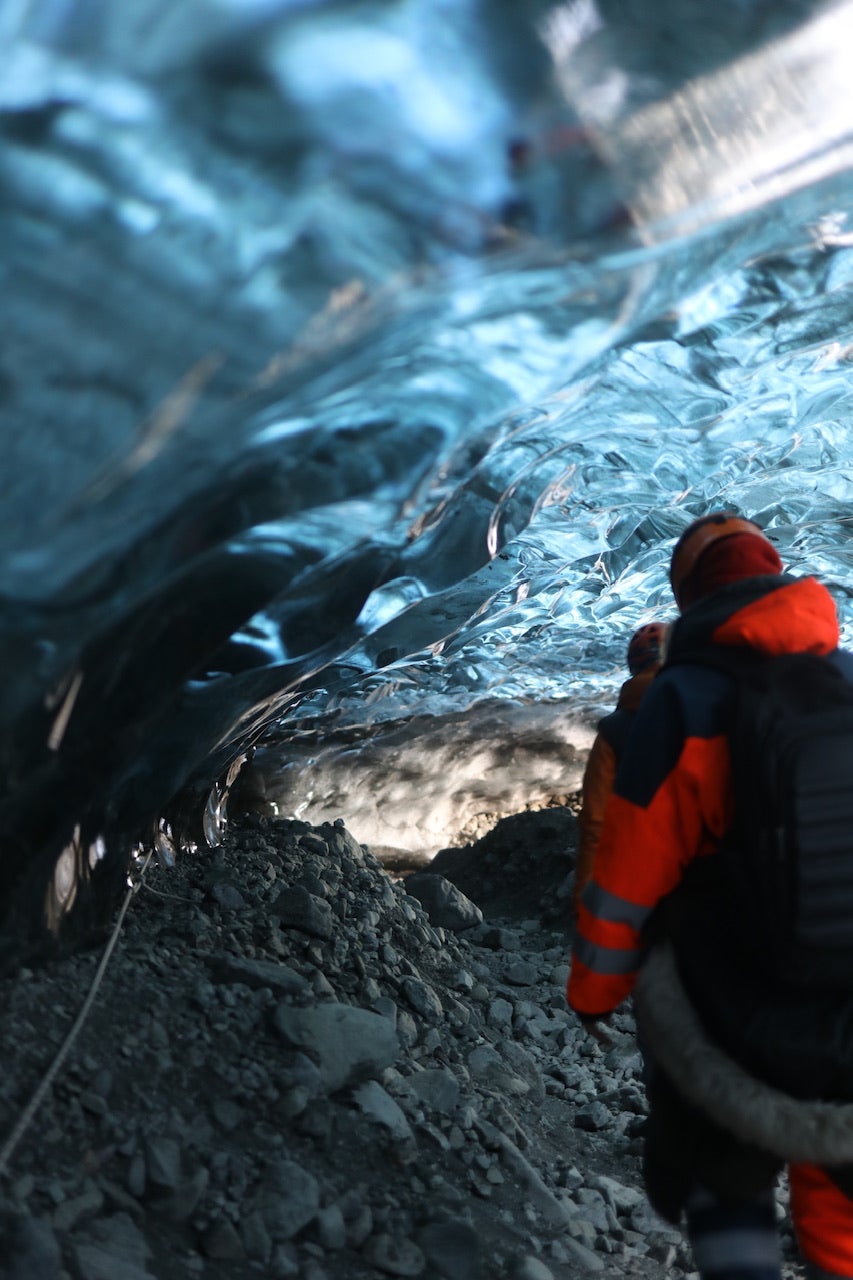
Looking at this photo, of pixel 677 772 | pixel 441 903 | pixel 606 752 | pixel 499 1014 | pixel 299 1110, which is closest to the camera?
pixel 677 772

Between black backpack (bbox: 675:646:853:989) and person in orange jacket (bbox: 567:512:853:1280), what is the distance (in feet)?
0.24

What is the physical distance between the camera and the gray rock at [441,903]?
6328mm

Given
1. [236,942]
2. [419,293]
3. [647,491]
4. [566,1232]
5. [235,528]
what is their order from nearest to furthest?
[419,293] → [235,528] → [566,1232] → [236,942] → [647,491]

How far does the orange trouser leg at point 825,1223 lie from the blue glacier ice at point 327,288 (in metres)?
1.72

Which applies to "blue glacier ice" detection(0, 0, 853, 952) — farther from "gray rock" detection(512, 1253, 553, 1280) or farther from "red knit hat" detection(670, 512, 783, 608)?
"gray rock" detection(512, 1253, 553, 1280)

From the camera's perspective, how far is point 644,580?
518cm

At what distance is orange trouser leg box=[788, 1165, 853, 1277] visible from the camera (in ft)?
6.62

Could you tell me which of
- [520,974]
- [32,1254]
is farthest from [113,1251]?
[520,974]

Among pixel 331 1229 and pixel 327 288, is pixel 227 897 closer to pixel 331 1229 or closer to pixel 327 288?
pixel 331 1229

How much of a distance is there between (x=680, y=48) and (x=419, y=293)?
0.64 m

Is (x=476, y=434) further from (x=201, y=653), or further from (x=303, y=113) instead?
(x=303, y=113)

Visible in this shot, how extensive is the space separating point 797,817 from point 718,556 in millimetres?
694

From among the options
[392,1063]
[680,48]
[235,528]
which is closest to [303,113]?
[680,48]

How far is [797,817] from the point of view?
1.87 meters
